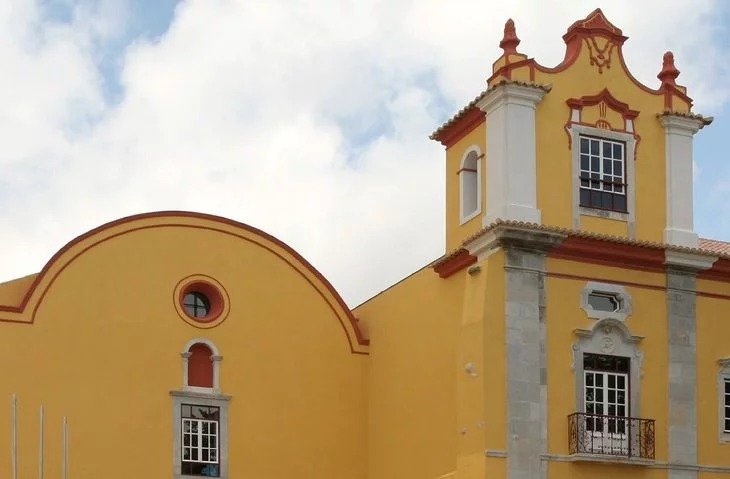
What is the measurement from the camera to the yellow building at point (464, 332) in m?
27.4

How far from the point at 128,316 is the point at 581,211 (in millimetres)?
9392

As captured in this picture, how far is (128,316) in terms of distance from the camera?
1191 inches

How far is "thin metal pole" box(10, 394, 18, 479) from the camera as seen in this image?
2820 cm

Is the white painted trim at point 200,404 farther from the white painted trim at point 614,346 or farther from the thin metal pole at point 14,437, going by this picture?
the white painted trim at point 614,346

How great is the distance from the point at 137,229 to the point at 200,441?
457cm

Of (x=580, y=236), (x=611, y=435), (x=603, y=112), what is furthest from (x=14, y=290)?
(x=603, y=112)

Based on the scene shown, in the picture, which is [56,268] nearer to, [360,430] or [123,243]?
[123,243]

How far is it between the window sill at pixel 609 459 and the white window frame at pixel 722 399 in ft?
6.63

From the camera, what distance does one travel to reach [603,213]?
1129 inches

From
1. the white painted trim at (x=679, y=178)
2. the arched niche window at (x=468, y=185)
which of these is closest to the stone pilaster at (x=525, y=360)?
the arched niche window at (x=468, y=185)

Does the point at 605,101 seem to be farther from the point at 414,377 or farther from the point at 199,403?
the point at 199,403

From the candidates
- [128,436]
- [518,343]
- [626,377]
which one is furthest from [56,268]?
[626,377]

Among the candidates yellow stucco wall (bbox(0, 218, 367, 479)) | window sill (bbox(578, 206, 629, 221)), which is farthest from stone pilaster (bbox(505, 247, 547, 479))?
yellow stucco wall (bbox(0, 218, 367, 479))

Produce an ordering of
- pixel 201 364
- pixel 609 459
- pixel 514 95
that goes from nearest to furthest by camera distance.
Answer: pixel 609 459 → pixel 514 95 → pixel 201 364
